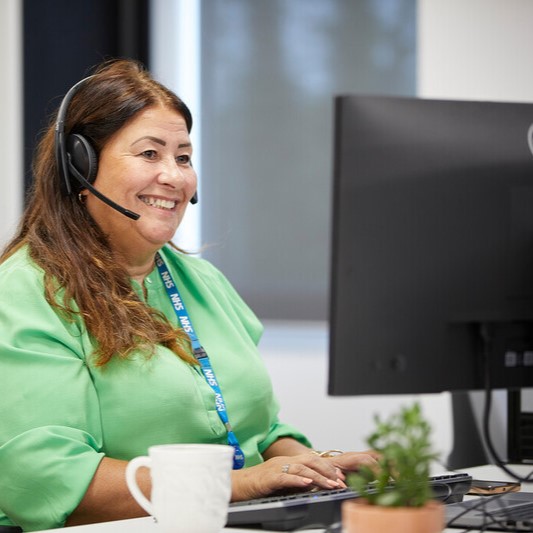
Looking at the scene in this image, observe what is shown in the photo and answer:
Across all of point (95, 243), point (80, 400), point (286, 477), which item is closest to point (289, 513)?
point (286, 477)

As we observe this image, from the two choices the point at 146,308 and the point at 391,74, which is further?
the point at 391,74

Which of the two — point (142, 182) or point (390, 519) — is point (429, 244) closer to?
point (390, 519)

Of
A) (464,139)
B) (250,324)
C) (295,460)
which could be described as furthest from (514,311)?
(250,324)

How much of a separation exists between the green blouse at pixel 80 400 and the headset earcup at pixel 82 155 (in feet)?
0.64

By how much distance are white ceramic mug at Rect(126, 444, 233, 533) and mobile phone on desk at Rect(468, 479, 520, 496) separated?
0.53 metres

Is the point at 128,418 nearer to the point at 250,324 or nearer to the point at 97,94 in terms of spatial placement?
the point at 250,324

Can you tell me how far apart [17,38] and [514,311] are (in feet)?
9.26

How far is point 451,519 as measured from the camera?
1.23 meters

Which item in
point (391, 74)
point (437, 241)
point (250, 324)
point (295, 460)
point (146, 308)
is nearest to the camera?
point (437, 241)

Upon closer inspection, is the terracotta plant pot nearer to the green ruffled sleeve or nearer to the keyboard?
the keyboard

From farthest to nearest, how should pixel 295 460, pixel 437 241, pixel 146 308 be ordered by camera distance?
1. pixel 146 308
2. pixel 295 460
3. pixel 437 241

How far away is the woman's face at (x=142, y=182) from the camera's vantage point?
1.91m

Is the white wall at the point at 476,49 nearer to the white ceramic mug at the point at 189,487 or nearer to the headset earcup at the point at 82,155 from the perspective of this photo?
the headset earcup at the point at 82,155

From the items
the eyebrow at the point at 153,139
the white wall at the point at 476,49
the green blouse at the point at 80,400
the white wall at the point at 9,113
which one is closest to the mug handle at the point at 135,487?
the green blouse at the point at 80,400
